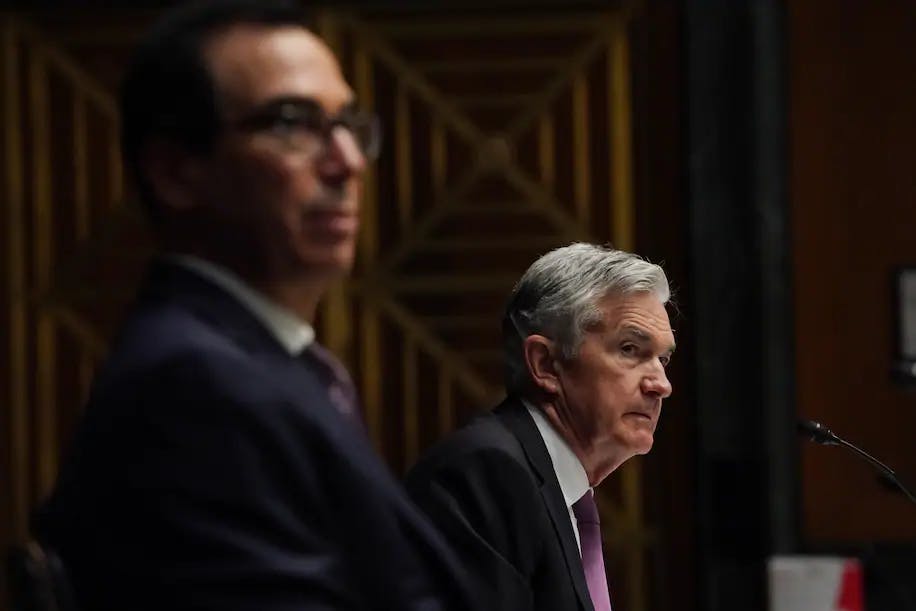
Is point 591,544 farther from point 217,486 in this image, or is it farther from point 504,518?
point 217,486

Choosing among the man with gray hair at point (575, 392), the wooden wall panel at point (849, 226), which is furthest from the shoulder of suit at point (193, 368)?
the wooden wall panel at point (849, 226)

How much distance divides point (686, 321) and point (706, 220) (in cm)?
32

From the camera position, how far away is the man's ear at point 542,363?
2.57m

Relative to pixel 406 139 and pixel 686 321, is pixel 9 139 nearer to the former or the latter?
pixel 406 139

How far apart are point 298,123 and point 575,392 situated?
4.29 feet

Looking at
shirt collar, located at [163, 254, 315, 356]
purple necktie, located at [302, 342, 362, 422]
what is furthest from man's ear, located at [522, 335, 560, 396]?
shirt collar, located at [163, 254, 315, 356]

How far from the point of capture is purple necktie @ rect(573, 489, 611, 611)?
8.25 feet

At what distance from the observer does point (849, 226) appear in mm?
5285

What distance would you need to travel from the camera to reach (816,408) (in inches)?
207

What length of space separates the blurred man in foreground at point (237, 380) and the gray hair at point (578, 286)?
1.18 m

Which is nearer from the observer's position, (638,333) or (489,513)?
(489,513)

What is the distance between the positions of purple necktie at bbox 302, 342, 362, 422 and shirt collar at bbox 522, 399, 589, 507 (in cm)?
112

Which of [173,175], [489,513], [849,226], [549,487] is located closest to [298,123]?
[173,175]

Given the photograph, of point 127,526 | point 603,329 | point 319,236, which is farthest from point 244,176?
point 603,329
